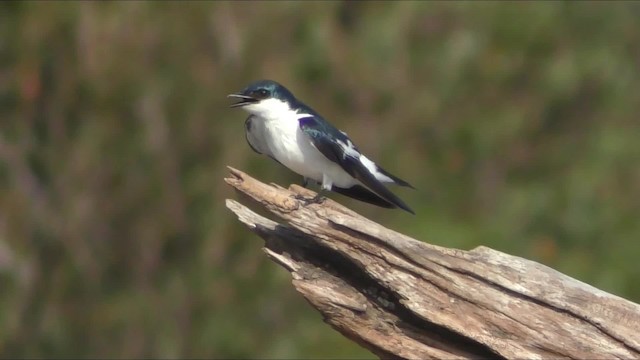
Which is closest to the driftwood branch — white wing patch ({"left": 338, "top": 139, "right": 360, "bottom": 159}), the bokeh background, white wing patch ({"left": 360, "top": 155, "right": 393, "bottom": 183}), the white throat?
white wing patch ({"left": 338, "top": 139, "right": 360, "bottom": 159})

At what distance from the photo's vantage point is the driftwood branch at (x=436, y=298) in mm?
3646

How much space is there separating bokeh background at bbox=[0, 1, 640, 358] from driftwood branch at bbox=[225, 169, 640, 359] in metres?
3.40

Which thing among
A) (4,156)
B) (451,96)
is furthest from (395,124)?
(4,156)

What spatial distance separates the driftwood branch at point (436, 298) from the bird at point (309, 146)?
0.25 metres

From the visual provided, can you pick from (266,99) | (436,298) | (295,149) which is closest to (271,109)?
(266,99)

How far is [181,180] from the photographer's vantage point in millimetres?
7547

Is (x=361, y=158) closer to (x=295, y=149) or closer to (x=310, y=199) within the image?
(x=295, y=149)

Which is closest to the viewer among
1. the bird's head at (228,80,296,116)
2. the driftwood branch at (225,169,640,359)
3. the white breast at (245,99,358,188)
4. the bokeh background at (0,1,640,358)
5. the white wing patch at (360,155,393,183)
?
the driftwood branch at (225,169,640,359)

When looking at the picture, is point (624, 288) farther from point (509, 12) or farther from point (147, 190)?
point (147, 190)

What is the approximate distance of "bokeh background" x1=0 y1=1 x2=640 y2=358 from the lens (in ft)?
24.4

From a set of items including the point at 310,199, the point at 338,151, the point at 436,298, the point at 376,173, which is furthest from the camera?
the point at 376,173

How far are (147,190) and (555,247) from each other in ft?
8.79

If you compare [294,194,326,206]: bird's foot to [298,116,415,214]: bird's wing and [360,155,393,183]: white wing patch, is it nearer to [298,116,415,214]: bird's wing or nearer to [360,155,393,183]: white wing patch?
[298,116,415,214]: bird's wing

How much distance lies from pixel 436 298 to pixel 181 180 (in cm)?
409
